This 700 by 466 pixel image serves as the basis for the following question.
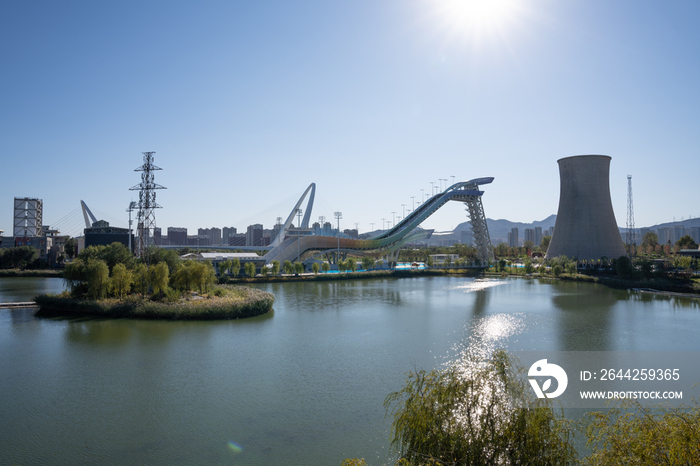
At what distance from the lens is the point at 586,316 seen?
18.7 m

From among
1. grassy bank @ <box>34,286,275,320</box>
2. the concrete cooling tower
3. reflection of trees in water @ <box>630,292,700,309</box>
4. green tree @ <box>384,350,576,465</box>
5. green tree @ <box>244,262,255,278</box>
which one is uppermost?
the concrete cooling tower

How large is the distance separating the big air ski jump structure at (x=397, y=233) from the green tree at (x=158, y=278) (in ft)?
71.4

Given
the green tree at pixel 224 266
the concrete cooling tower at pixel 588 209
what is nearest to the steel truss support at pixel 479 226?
the concrete cooling tower at pixel 588 209

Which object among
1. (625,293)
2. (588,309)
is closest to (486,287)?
(625,293)

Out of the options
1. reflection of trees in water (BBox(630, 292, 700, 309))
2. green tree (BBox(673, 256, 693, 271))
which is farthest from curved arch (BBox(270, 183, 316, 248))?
green tree (BBox(673, 256, 693, 271))

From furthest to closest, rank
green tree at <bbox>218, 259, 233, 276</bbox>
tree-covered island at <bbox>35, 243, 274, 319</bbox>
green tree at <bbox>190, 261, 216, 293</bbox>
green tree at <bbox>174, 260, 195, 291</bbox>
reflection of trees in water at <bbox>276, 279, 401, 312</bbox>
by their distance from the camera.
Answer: green tree at <bbox>218, 259, 233, 276</bbox> → reflection of trees in water at <bbox>276, 279, 401, 312</bbox> → green tree at <bbox>190, 261, 216, 293</bbox> → green tree at <bbox>174, 260, 195, 291</bbox> → tree-covered island at <bbox>35, 243, 274, 319</bbox>

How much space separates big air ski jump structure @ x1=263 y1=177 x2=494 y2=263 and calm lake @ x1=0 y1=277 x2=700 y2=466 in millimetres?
20974

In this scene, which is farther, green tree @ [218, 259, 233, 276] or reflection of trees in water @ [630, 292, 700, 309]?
green tree @ [218, 259, 233, 276]

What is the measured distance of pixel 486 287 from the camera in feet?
105

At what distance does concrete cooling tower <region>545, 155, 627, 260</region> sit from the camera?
117ft

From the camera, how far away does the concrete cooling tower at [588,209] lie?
35.7 metres

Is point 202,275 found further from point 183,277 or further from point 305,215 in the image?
point 305,215

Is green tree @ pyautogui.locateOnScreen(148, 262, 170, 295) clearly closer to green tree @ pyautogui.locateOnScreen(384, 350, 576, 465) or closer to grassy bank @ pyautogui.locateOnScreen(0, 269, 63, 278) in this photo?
green tree @ pyautogui.locateOnScreen(384, 350, 576, 465)

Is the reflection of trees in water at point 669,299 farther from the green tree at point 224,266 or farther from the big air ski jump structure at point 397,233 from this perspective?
the green tree at point 224,266
